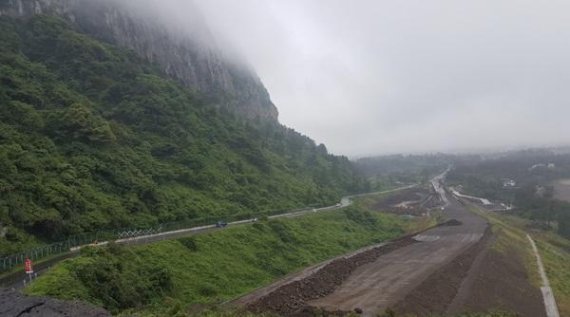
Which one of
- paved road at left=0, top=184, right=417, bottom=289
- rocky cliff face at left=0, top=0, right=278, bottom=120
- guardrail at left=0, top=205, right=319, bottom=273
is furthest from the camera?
rocky cliff face at left=0, top=0, right=278, bottom=120

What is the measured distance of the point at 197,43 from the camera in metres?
177

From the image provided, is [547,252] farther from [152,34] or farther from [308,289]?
[152,34]

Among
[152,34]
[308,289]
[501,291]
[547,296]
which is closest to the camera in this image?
[308,289]

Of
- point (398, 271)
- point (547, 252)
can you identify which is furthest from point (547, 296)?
point (547, 252)

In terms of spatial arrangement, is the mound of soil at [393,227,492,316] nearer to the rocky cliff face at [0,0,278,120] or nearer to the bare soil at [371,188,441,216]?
the bare soil at [371,188,441,216]

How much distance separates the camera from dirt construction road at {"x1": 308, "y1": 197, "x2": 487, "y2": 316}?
2237 inches

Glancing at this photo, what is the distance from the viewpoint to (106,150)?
81.8 metres

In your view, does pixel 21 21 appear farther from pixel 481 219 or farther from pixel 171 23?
pixel 481 219

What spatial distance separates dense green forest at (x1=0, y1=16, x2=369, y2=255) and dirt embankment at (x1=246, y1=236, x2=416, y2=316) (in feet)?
68.6

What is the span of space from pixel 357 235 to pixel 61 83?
202 ft

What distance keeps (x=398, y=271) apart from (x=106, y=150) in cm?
4549

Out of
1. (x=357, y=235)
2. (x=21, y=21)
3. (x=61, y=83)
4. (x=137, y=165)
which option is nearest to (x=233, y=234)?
(x=137, y=165)

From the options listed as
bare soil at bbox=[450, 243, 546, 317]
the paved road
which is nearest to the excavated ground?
bare soil at bbox=[450, 243, 546, 317]

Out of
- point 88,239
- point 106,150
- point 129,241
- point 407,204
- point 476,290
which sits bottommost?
point 476,290
